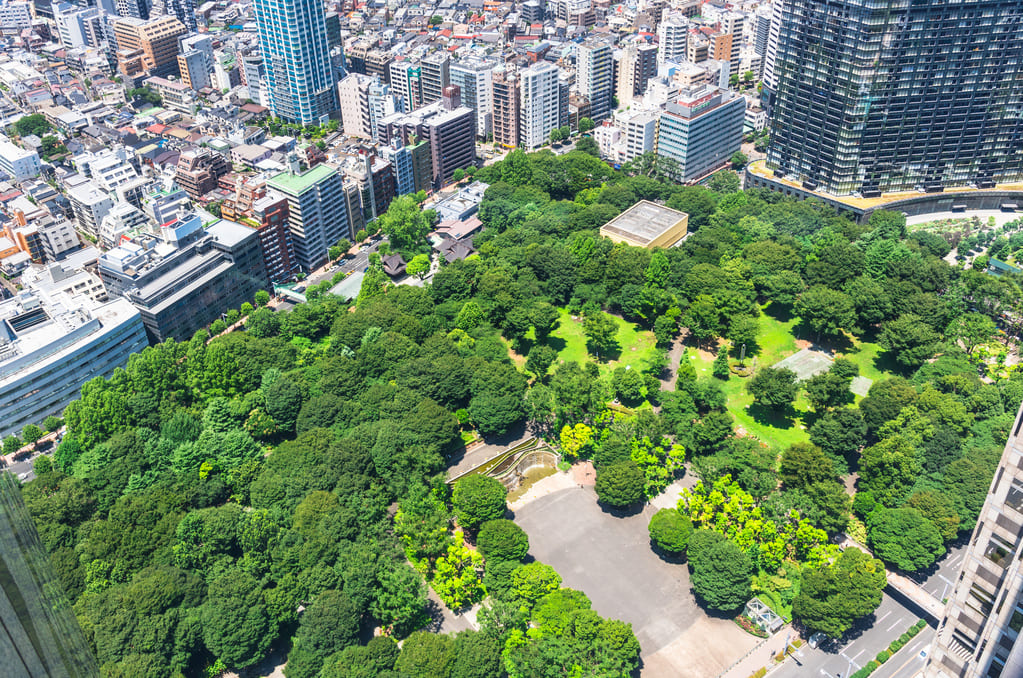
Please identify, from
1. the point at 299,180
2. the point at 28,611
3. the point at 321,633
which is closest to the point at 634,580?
the point at 321,633

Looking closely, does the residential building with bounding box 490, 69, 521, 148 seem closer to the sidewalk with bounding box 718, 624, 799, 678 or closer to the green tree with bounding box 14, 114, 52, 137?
the green tree with bounding box 14, 114, 52, 137

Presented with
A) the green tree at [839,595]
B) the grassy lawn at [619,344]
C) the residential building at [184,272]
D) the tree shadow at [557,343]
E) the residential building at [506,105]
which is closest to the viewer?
the green tree at [839,595]

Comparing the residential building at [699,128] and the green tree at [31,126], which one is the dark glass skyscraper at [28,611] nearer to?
the residential building at [699,128]

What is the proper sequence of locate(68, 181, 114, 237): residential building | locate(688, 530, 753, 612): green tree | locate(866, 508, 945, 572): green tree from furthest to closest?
locate(68, 181, 114, 237): residential building → locate(866, 508, 945, 572): green tree → locate(688, 530, 753, 612): green tree

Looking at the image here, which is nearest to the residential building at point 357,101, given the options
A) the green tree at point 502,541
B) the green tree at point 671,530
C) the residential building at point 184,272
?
the residential building at point 184,272

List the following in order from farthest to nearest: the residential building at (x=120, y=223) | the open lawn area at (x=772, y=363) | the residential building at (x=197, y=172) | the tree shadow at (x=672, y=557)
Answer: the residential building at (x=197, y=172) → the residential building at (x=120, y=223) → the open lawn area at (x=772, y=363) → the tree shadow at (x=672, y=557)

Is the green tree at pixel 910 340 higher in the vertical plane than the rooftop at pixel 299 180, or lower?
lower

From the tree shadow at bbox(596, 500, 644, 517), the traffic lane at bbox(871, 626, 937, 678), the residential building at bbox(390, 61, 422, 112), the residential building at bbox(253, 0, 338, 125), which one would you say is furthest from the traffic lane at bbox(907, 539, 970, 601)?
the residential building at bbox(253, 0, 338, 125)
